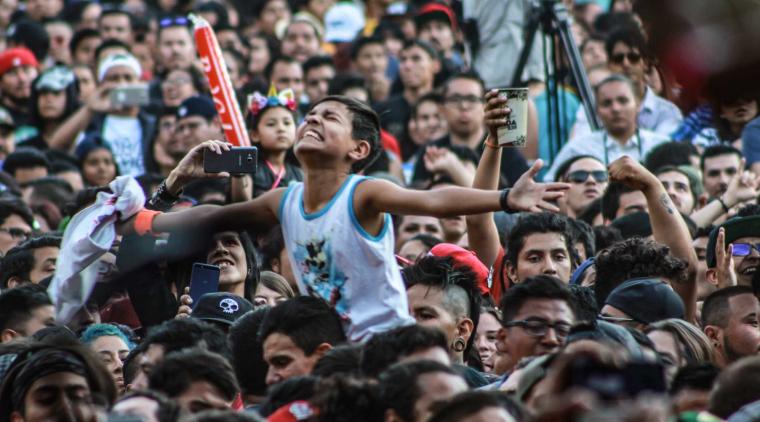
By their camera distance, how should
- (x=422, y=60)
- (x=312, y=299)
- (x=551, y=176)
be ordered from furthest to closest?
1. (x=422, y=60)
2. (x=551, y=176)
3. (x=312, y=299)

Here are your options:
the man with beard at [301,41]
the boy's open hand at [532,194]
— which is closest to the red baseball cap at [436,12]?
the man with beard at [301,41]

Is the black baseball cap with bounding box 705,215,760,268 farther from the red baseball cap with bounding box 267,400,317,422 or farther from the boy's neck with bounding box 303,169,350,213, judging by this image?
the red baseball cap with bounding box 267,400,317,422

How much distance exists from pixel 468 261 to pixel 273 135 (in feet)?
8.52

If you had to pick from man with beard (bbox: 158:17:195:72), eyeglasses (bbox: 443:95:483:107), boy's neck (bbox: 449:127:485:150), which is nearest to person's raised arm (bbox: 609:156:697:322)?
boy's neck (bbox: 449:127:485:150)

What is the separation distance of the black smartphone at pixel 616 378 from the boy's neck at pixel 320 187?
2.72 m

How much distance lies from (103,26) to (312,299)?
1097 centimetres

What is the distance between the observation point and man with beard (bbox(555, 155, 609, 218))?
36.0ft

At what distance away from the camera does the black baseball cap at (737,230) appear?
8969mm

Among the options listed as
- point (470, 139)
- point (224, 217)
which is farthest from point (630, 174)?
point (470, 139)

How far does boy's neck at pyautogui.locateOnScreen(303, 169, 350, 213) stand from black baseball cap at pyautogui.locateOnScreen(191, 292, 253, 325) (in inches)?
32.0

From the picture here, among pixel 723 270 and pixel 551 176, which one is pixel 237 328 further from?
pixel 551 176

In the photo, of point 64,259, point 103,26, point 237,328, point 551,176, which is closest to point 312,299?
point 237,328

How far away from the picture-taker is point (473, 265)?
27.8 feet

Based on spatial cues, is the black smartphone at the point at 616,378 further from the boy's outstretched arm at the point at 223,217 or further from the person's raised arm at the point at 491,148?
the boy's outstretched arm at the point at 223,217
